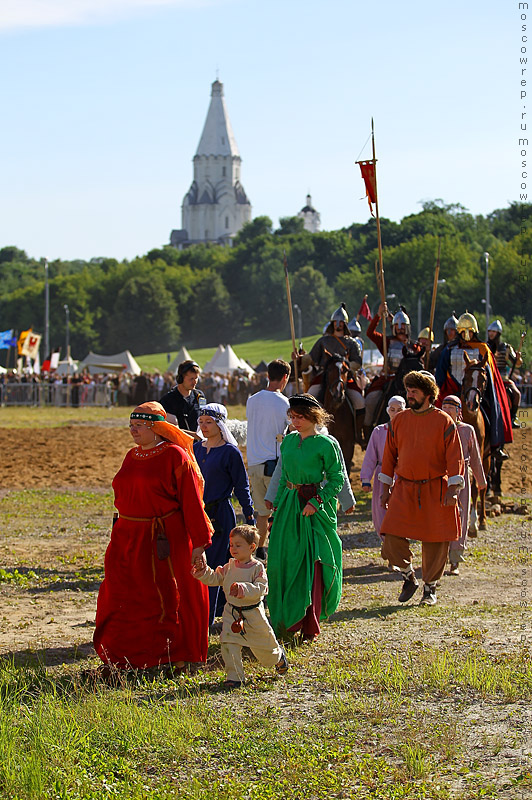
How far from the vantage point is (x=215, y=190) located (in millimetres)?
190500

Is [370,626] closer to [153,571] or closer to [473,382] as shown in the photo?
[153,571]

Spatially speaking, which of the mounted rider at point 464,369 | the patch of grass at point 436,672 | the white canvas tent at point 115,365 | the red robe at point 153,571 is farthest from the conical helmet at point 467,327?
the white canvas tent at point 115,365

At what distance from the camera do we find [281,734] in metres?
5.92

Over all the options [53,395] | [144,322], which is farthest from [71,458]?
[144,322]

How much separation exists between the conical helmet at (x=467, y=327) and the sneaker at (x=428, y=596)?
587 cm

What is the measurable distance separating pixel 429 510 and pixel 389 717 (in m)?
3.08

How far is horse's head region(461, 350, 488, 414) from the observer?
13.9 m

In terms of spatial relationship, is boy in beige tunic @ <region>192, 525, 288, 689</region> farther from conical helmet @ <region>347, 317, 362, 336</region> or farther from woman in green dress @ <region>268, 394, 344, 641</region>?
conical helmet @ <region>347, 317, 362, 336</region>

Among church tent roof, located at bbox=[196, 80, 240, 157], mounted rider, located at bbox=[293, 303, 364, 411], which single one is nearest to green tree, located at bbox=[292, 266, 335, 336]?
church tent roof, located at bbox=[196, 80, 240, 157]

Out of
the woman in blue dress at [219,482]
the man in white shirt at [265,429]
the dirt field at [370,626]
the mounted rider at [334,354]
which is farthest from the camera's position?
the mounted rider at [334,354]

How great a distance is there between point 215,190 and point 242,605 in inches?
7362

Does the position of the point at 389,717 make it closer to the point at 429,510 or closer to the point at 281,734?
the point at 281,734

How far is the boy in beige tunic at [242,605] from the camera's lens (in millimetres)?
7078

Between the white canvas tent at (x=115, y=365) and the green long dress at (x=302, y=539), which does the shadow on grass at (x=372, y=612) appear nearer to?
the green long dress at (x=302, y=539)
